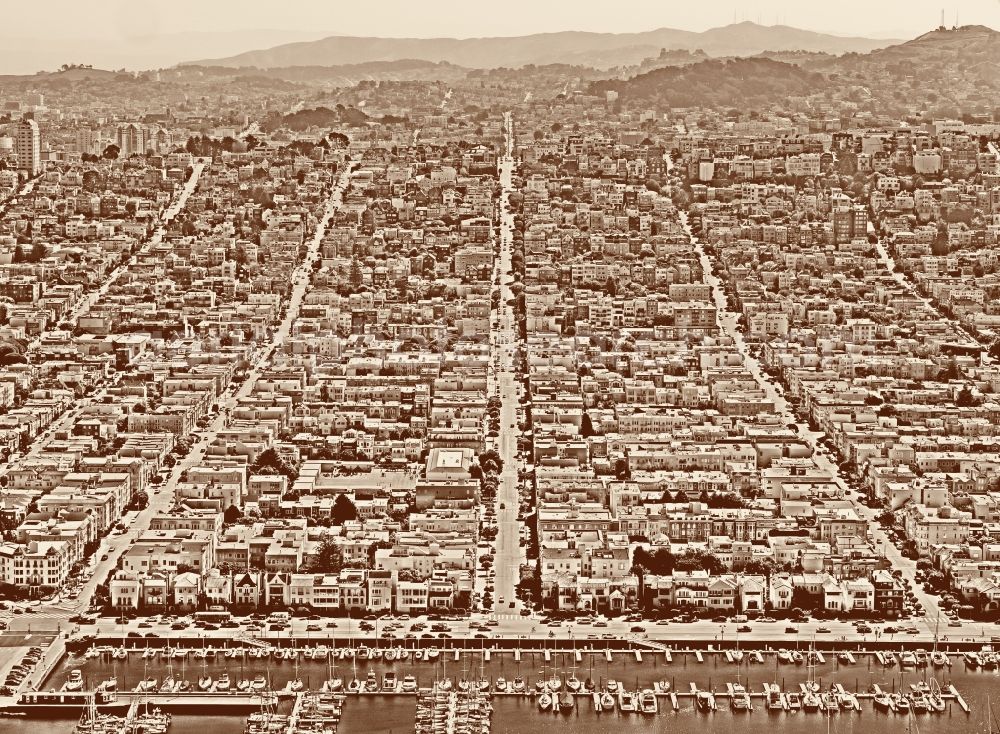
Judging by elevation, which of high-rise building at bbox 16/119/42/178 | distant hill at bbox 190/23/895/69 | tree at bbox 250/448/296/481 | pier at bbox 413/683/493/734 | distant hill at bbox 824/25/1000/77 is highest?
distant hill at bbox 190/23/895/69

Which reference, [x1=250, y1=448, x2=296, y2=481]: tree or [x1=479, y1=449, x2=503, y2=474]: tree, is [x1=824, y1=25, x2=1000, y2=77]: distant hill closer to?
[x1=479, y1=449, x2=503, y2=474]: tree

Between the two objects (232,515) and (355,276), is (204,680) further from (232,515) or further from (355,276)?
(355,276)

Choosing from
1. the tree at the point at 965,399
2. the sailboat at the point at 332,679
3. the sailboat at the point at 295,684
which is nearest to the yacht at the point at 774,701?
the sailboat at the point at 332,679

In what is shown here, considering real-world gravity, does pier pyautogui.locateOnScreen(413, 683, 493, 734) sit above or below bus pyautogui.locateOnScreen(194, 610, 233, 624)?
below

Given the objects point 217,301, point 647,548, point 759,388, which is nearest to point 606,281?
point 217,301

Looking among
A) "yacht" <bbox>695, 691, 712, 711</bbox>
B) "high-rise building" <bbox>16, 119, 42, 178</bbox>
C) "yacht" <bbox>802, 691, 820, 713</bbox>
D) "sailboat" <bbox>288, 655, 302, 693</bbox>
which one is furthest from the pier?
"high-rise building" <bbox>16, 119, 42, 178</bbox>

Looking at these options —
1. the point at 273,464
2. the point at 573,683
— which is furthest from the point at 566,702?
the point at 273,464
